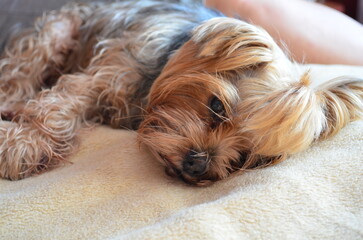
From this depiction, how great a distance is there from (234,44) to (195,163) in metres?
0.46

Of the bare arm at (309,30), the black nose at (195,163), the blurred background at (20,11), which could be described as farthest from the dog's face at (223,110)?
the blurred background at (20,11)

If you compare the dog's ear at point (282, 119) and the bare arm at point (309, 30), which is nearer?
the dog's ear at point (282, 119)

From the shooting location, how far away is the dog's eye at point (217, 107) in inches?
61.7

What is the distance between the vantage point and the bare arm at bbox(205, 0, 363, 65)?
2.37m

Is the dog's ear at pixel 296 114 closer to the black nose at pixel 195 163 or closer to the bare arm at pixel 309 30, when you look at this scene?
the black nose at pixel 195 163

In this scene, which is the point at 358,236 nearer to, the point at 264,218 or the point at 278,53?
the point at 264,218

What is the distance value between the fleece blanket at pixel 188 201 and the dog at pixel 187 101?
87mm

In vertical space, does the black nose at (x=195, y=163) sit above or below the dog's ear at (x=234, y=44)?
below

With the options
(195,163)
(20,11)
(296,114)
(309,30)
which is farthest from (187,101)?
(20,11)

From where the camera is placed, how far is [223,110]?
1568 millimetres

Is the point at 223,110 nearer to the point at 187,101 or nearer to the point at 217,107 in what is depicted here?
the point at 217,107

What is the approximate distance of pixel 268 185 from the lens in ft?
4.20

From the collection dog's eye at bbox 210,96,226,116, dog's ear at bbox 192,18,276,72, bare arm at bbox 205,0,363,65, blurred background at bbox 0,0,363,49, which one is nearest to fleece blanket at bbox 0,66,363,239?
dog's eye at bbox 210,96,226,116

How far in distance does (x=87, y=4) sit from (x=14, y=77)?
0.66 metres
